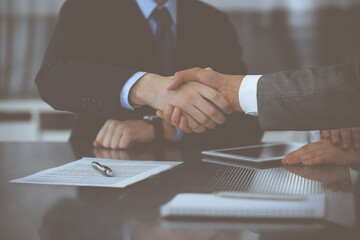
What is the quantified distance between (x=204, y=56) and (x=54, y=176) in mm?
1292

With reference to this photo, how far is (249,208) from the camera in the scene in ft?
2.03

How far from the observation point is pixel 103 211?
27.0 inches

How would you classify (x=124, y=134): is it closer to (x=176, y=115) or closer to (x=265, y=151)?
(x=176, y=115)

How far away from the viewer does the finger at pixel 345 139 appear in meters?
1.13

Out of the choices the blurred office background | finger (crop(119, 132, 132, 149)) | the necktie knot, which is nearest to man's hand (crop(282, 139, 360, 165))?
finger (crop(119, 132, 132, 149))

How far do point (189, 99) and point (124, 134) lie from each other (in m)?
0.27

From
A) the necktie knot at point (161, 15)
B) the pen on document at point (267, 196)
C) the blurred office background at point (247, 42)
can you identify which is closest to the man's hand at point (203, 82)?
the necktie knot at point (161, 15)

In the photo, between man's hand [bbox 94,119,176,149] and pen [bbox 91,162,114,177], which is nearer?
pen [bbox 91,162,114,177]

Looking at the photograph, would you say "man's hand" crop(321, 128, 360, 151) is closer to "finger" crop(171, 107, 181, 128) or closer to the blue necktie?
"finger" crop(171, 107, 181, 128)

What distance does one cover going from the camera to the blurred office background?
3309mm

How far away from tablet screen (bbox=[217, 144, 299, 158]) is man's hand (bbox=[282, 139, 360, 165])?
9 centimetres

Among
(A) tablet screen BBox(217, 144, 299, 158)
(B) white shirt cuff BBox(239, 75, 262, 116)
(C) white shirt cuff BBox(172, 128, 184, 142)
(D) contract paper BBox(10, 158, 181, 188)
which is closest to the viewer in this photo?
(D) contract paper BBox(10, 158, 181, 188)

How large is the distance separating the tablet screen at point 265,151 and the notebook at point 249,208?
55 centimetres

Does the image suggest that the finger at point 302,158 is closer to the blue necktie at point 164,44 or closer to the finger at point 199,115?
the finger at point 199,115
